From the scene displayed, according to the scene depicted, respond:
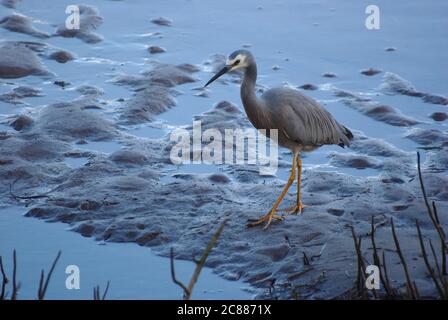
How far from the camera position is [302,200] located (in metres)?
7.43

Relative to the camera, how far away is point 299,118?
23.4 feet

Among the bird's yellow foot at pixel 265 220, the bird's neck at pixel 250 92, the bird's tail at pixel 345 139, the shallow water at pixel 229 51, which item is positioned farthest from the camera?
the shallow water at pixel 229 51

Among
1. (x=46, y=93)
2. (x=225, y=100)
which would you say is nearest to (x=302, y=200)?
(x=225, y=100)

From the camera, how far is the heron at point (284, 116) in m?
7.04

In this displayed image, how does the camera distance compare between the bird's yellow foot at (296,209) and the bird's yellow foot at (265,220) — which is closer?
the bird's yellow foot at (265,220)

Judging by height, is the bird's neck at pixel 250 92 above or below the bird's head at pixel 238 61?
below

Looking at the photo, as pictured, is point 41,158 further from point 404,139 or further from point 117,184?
point 404,139

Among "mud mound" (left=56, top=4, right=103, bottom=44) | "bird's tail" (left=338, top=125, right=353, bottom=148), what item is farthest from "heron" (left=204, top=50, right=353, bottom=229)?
"mud mound" (left=56, top=4, right=103, bottom=44)

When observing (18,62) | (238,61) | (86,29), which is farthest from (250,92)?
(86,29)

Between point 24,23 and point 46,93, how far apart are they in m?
2.49

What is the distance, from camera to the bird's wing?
706 cm

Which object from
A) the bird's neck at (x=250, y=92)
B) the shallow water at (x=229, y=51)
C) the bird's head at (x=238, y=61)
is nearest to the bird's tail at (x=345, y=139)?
the shallow water at (x=229, y=51)

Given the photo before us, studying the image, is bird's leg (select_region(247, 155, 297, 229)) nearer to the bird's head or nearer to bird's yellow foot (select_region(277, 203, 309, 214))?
bird's yellow foot (select_region(277, 203, 309, 214))

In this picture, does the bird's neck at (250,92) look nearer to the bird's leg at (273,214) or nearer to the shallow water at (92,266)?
the bird's leg at (273,214)
